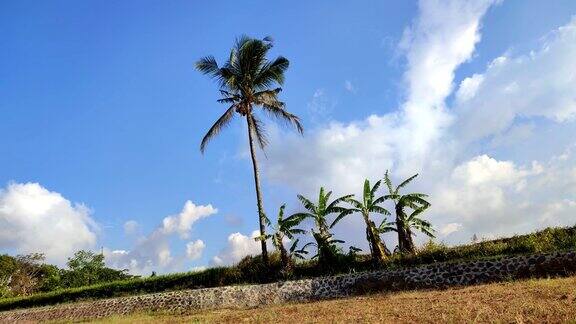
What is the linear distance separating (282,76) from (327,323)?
21.9 m

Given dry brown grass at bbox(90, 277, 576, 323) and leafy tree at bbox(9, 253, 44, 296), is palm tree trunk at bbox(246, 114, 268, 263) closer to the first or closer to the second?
dry brown grass at bbox(90, 277, 576, 323)

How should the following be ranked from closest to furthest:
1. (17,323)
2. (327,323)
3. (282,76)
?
(327,323) → (17,323) → (282,76)

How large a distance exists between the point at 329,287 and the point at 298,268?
5.04 m

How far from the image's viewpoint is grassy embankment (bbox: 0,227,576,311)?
24.0 meters

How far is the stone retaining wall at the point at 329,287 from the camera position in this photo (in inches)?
818

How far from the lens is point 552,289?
14766mm

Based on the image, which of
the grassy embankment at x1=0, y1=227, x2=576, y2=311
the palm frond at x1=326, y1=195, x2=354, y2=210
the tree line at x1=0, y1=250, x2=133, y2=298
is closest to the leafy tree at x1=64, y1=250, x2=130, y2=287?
the tree line at x1=0, y1=250, x2=133, y2=298

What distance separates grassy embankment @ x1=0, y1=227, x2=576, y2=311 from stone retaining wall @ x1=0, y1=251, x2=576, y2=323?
5.31ft

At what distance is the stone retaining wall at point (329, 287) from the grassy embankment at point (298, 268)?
63.7 inches

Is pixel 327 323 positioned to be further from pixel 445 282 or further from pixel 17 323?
pixel 17 323

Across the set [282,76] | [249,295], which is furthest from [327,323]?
[282,76]

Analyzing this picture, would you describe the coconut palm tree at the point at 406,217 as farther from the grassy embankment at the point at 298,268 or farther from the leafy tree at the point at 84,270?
the leafy tree at the point at 84,270

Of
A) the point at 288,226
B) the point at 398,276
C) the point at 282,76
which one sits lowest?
the point at 398,276

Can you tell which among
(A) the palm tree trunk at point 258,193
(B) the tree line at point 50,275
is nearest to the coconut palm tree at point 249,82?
(A) the palm tree trunk at point 258,193
